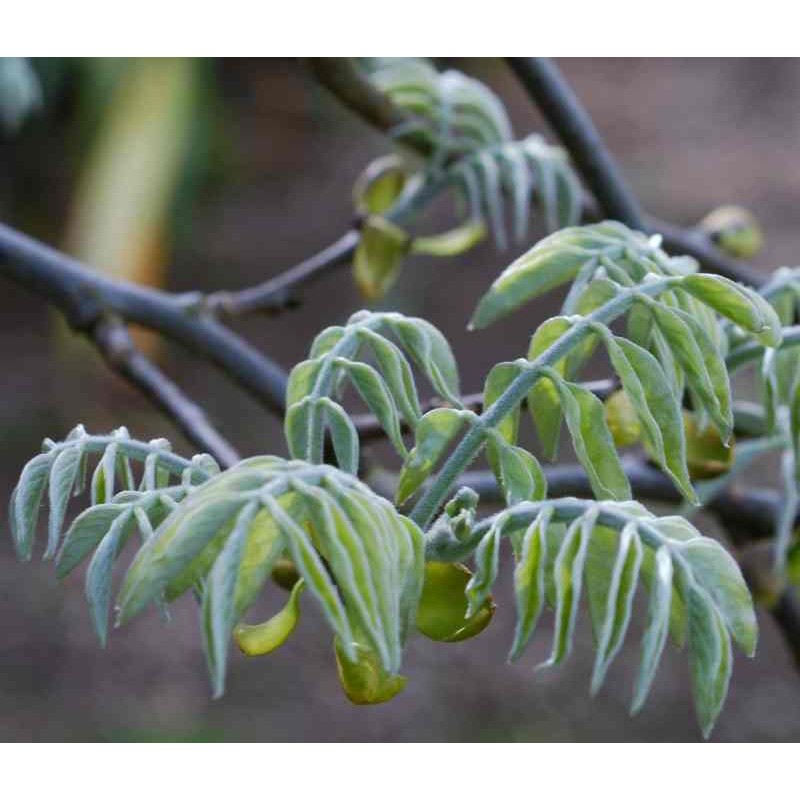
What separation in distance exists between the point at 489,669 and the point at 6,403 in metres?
1.67

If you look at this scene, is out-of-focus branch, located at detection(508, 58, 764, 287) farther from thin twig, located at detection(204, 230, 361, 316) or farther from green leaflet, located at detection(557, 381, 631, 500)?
green leaflet, located at detection(557, 381, 631, 500)

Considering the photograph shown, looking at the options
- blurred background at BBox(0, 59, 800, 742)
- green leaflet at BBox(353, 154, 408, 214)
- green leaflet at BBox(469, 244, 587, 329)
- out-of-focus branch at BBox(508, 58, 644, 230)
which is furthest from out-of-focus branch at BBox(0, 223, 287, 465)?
blurred background at BBox(0, 59, 800, 742)

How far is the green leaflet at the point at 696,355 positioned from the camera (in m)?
0.51

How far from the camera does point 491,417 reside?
488 mm

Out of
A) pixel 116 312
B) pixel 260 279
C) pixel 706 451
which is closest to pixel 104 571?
pixel 706 451

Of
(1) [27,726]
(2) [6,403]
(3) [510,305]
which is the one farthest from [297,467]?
(2) [6,403]

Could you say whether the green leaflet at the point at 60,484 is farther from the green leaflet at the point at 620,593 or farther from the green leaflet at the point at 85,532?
the green leaflet at the point at 620,593

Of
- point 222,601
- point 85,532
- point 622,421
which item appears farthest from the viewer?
point 622,421

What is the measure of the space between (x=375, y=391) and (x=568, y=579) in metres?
0.12

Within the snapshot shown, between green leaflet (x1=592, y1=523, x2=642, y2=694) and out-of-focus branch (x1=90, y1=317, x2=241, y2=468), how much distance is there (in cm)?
37

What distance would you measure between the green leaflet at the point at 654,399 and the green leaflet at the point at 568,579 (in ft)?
0.22

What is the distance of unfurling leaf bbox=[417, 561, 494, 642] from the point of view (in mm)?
502

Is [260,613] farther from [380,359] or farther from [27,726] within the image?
[380,359]

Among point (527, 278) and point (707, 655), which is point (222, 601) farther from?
point (527, 278)
